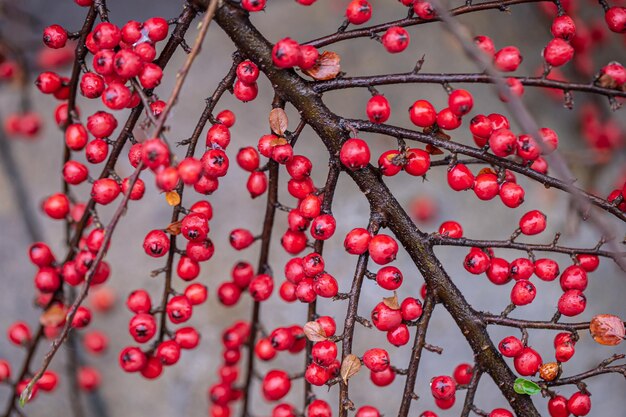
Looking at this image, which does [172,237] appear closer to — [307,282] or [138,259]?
[307,282]

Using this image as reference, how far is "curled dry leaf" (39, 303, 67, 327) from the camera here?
3.40 ft

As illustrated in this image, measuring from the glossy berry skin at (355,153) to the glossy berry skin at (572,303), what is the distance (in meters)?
0.32

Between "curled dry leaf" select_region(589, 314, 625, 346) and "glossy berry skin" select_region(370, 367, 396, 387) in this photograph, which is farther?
"glossy berry skin" select_region(370, 367, 396, 387)

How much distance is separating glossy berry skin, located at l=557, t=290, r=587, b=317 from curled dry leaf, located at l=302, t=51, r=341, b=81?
0.42 m

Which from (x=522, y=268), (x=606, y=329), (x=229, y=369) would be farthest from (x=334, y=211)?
(x=606, y=329)

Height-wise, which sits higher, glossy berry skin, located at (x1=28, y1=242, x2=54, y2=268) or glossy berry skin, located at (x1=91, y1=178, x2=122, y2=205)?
glossy berry skin, located at (x1=91, y1=178, x2=122, y2=205)

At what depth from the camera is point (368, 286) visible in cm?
183

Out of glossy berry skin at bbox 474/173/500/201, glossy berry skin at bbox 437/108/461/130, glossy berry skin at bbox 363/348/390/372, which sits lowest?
glossy berry skin at bbox 363/348/390/372

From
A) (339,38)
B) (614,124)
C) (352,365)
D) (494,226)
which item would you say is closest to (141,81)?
(339,38)

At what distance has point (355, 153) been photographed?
0.84 metres

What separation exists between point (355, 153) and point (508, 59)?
232 millimetres

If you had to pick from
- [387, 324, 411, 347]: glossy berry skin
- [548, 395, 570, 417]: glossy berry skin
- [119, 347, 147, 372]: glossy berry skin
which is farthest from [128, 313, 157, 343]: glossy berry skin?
[548, 395, 570, 417]: glossy berry skin

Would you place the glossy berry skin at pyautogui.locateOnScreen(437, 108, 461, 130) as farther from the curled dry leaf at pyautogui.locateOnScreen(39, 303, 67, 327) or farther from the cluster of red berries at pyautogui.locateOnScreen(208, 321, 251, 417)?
the curled dry leaf at pyautogui.locateOnScreen(39, 303, 67, 327)

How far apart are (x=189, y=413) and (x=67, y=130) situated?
41.2 inches
